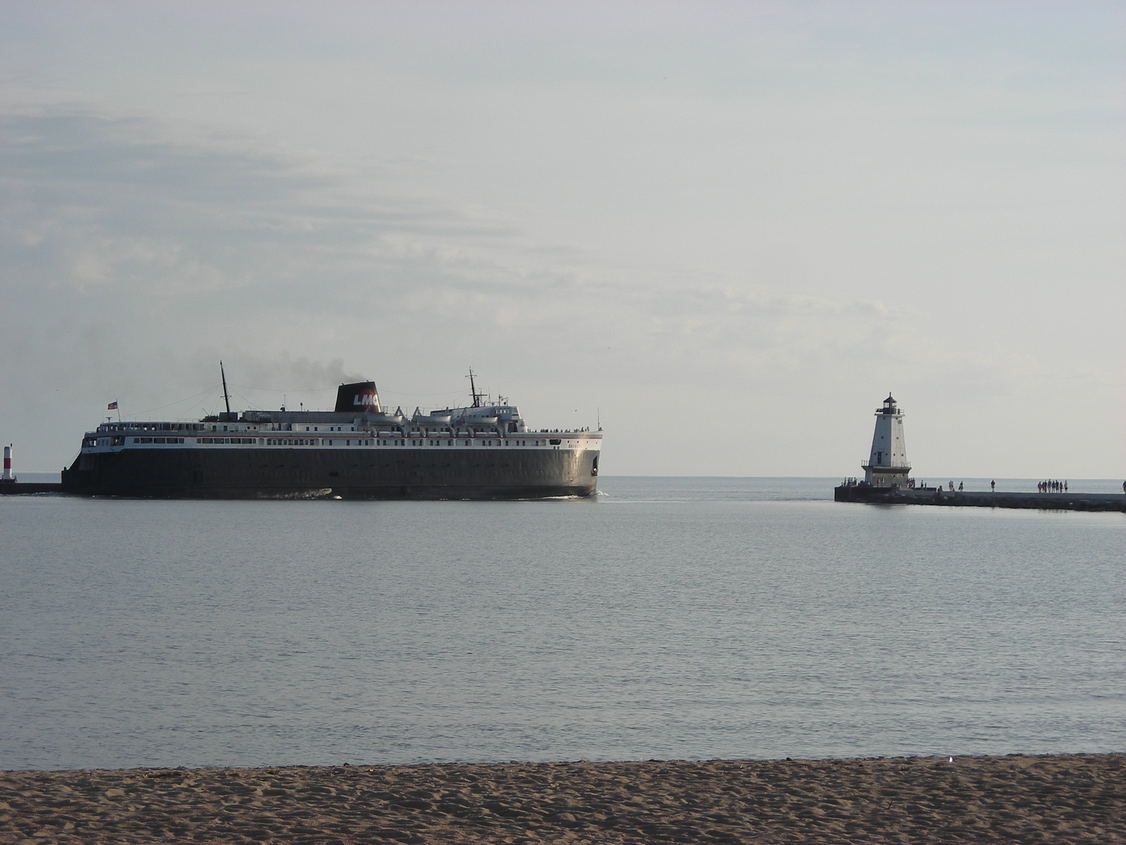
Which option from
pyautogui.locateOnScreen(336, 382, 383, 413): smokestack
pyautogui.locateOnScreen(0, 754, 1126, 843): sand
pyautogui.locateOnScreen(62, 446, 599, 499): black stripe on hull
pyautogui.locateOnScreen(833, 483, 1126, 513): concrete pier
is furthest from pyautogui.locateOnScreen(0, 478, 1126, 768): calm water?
pyautogui.locateOnScreen(336, 382, 383, 413): smokestack

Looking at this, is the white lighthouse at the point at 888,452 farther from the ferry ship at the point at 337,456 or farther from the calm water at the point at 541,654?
the calm water at the point at 541,654

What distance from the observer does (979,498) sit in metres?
98.8

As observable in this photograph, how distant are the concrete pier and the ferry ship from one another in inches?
867

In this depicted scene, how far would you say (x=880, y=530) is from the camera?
7294cm

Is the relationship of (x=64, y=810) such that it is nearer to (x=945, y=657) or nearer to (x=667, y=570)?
(x=945, y=657)

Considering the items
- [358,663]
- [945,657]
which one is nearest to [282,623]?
[358,663]

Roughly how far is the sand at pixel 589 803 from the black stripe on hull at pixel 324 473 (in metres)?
86.0

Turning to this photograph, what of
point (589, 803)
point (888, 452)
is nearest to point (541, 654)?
point (589, 803)

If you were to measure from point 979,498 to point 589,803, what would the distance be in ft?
304

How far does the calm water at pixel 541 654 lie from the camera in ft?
54.4

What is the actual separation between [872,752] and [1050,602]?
20.2 m

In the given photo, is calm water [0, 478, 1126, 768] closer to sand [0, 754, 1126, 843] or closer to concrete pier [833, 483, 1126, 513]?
sand [0, 754, 1126, 843]

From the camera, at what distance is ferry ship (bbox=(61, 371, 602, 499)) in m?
95.7

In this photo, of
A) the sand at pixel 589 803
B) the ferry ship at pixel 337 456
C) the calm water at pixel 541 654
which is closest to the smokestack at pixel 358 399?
the ferry ship at pixel 337 456
